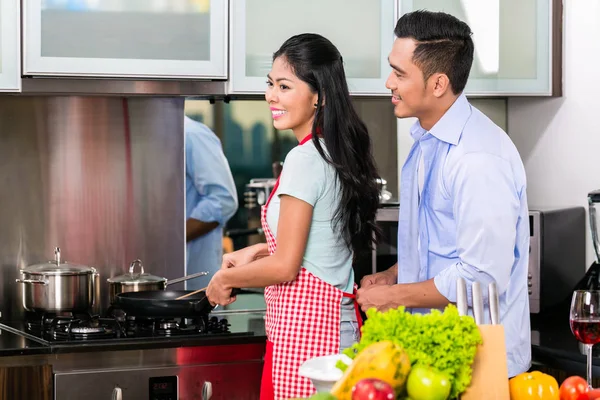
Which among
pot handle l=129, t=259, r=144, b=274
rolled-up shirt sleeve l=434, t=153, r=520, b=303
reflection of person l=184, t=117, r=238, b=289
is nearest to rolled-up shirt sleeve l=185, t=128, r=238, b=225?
reflection of person l=184, t=117, r=238, b=289

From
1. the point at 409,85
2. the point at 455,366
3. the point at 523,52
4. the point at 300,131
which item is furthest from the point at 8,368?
the point at 523,52

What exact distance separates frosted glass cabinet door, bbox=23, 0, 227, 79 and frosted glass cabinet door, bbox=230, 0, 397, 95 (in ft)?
0.19

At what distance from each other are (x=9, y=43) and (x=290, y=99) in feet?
3.09

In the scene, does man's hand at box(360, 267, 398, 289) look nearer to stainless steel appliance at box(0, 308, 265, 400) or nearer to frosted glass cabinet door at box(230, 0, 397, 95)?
stainless steel appliance at box(0, 308, 265, 400)

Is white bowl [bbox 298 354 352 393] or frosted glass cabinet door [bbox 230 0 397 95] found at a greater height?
frosted glass cabinet door [bbox 230 0 397 95]

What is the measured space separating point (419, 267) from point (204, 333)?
786 mm

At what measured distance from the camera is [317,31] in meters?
2.88

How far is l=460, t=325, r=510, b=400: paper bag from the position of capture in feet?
4.63

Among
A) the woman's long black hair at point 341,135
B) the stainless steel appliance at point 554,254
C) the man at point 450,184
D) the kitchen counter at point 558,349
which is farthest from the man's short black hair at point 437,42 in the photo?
the stainless steel appliance at point 554,254

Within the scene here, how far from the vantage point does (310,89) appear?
2.20 metres

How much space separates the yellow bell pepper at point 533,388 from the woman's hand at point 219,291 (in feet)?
3.00

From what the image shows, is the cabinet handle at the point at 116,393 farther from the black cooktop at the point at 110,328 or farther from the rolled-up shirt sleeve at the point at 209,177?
the rolled-up shirt sleeve at the point at 209,177

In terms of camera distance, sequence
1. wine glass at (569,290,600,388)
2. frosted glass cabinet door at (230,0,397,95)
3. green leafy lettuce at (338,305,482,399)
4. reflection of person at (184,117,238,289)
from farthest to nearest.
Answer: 1. reflection of person at (184,117,238,289)
2. frosted glass cabinet door at (230,0,397,95)
3. wine glass at (569,290,600,388)
4. green leafy lettuce at (338,305,482,399)

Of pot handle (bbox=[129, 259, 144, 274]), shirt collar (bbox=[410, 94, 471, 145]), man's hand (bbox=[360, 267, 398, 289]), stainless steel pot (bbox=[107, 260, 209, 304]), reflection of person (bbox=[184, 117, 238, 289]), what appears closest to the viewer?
shirt collar (bbox=[410, 94, 471, 145])
